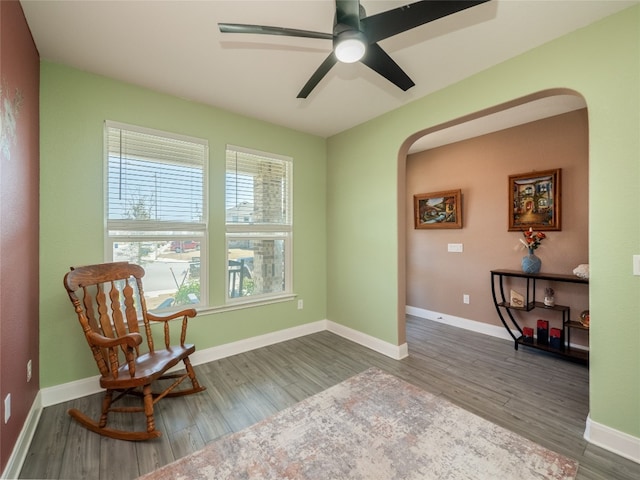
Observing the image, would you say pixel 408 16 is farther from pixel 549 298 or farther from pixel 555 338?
pixel 555 338

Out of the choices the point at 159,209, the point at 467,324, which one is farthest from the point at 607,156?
the point at 159,209

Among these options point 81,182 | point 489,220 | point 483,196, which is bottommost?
point 489,220

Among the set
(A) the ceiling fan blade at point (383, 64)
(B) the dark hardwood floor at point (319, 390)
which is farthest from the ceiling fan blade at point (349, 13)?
(B) the dark hardwood floor at point (319, 390)

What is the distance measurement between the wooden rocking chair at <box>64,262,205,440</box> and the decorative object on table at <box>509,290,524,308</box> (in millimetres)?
3441

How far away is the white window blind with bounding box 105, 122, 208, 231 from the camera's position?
241 centimetres

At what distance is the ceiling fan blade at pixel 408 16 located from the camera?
1.20 m

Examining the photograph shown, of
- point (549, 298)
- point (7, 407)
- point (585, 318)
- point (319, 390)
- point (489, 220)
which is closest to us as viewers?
point (7, 407)

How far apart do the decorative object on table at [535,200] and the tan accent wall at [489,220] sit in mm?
78

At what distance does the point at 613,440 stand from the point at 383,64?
2.65m

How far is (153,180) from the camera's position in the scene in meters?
2.58

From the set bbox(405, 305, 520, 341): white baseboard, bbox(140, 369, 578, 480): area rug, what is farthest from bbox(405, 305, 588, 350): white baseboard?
bbox(140, 369, 578, 480): area rug

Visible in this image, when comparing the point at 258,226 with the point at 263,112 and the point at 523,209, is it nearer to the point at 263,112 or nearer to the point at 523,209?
the point at 263,112

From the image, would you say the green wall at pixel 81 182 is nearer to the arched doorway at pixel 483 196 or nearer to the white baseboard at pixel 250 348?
the white baseboard at pixel 250 348

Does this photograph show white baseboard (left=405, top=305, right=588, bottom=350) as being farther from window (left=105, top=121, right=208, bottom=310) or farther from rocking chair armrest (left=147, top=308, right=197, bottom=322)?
rocking chair armrest (left=147, top=308, right=197, bottom=322)
